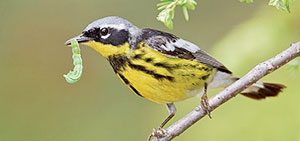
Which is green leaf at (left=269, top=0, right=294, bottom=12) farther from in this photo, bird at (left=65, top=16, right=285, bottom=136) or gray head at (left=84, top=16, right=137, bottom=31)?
gray head at (left=84, top=16, right=137, bottom=31)

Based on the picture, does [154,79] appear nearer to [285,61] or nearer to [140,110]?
[285,61]

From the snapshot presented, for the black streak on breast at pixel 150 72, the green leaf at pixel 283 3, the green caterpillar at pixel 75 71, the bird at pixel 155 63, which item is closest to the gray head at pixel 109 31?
the bird at pixel 155 63

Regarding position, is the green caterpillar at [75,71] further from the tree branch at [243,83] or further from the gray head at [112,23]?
the gray head at [112,23]

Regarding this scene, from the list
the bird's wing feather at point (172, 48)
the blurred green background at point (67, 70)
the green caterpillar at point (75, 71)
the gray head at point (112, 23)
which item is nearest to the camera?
the green caterpillar at point (75, 71)

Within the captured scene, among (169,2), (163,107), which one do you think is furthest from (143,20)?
(169,2)

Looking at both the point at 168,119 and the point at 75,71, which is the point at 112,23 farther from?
the point at 75,71

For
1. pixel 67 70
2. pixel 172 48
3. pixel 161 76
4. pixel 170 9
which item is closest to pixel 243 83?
pixel 170 9

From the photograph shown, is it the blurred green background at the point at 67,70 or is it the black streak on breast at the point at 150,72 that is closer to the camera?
the black streak on breast at the point at 150,72
